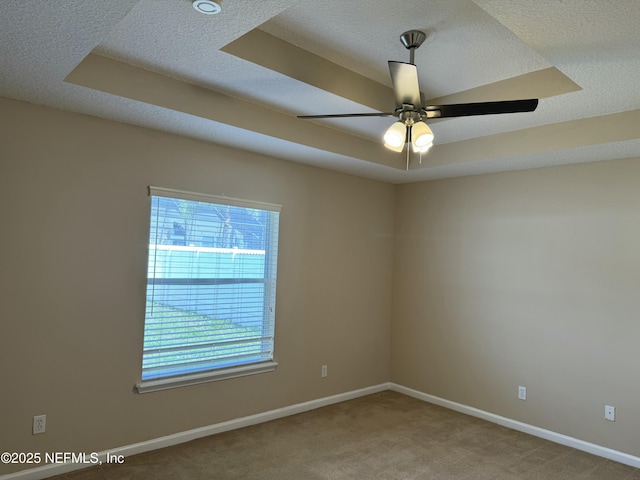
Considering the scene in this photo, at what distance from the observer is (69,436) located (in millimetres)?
2939

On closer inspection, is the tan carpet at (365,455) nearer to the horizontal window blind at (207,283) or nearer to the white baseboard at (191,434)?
the white baseboard at (191,434)

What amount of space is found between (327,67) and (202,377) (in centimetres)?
251

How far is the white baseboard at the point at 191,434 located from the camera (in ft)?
9.21

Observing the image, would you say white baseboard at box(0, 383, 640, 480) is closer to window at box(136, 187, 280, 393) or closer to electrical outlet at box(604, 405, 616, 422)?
electrical outlet at box(604, 405, 616, 422)

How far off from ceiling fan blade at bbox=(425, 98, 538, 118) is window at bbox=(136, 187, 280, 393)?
195 centimetres

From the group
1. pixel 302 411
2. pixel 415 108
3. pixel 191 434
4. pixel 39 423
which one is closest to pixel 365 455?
pixel 302 411

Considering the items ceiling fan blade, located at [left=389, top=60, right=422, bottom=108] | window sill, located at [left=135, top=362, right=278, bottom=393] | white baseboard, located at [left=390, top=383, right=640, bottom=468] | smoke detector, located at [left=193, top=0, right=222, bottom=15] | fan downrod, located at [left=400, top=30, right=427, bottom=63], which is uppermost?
fan downrod, located at [left=400, top=30, right=427, bottom=63]

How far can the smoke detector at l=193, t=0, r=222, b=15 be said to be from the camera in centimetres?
182

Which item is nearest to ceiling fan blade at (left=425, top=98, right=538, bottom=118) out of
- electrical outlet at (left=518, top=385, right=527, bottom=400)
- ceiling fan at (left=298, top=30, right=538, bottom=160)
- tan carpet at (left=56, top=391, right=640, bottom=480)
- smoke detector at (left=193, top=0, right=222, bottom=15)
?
ceiling fan at (left=298, top=30, right=538, bottom=160)

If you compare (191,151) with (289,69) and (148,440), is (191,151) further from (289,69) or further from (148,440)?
(148,440)

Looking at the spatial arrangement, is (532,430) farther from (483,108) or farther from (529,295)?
(483,108)

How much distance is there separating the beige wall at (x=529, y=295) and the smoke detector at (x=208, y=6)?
3.27m

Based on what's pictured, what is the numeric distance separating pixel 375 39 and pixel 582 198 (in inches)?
94.0

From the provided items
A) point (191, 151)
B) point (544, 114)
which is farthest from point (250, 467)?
point (544, 114)
